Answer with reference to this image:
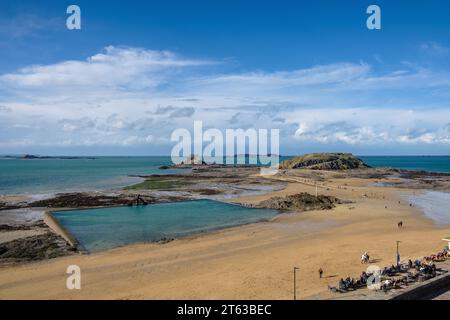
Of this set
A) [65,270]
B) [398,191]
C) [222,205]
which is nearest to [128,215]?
[222,205]

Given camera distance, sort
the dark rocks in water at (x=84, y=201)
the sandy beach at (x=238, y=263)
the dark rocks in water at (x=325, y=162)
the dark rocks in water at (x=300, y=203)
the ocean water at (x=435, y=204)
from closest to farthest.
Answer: the sandy beach at (x=238, y=263) → the ocean water at (x=435, y=204) → the dark rocks in water at (x=300, y=203) → the dark rocks in water at (x=84, y=201) → the dark rocks in water at (x=325, y=162)

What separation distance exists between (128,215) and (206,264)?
2170 cm

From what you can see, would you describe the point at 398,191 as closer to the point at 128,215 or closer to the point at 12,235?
the point at 128,215

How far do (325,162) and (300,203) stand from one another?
79380 millimetres

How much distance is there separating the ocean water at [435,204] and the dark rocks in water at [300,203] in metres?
11.0

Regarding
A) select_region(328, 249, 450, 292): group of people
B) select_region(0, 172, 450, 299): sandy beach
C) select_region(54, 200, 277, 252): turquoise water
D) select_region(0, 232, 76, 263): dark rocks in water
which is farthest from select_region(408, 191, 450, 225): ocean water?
select_region(0, 232, 76, 263): dark rocks in water

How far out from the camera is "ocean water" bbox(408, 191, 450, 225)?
4164 centimetres

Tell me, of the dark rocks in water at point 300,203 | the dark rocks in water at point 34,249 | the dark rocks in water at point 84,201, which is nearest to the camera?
the dark rocks in water at point 34,249

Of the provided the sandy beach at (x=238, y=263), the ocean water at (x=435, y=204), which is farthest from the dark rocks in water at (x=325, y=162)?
the sandy beach at (x=238, y=263)

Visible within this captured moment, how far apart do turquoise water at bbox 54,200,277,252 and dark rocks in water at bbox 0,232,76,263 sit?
188 cm

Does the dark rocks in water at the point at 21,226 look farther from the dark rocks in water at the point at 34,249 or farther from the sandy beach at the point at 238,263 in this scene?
the sandy beach at the point at 238,263

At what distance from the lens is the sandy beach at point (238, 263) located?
19.7 metres

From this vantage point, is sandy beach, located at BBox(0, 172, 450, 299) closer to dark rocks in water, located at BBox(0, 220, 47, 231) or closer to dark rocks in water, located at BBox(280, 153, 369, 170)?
dark rocks in water, located at BBox(0, 220, 47, 231)
